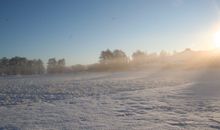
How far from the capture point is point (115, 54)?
310 ft

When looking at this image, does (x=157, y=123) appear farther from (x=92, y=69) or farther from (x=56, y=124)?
(x=92, y=69)


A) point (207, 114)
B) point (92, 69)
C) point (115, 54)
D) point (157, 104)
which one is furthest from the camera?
point (115, 54)

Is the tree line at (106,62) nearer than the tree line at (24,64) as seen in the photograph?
Yes

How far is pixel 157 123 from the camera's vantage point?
7172 mm

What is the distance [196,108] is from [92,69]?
63746 millimetres

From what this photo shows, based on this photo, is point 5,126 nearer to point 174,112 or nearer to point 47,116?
point 47,116

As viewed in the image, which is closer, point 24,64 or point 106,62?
point 106,62

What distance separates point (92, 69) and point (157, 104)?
205ft

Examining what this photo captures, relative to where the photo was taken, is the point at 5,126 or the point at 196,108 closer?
the point at 5,126

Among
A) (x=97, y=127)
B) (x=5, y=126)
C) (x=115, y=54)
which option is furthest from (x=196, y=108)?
(x=115, y=54)

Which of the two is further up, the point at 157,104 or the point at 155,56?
the point at 155,56

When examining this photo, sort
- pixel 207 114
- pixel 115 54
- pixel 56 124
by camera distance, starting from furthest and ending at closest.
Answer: pixel 115 54
pixel 207 114
pixel 56 124

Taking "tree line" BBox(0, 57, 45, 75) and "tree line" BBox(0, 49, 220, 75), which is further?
"tree line" BBox(0, 57, 45, 75)

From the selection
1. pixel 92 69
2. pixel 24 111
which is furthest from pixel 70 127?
pixel 92 69
